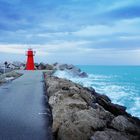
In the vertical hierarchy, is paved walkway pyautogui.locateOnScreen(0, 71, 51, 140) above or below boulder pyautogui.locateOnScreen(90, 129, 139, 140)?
below

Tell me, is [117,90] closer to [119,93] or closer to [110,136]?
[119,93]

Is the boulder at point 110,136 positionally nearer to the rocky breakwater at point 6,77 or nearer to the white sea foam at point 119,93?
the white sea foam at point 119,93

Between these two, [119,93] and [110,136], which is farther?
[119,93]

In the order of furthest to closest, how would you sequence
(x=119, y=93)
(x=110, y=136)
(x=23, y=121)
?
Result: (x=119, y=93), (x=23, y=121), (x=110, y=136)

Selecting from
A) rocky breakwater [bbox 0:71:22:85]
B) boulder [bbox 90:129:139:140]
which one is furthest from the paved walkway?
rocky breakwater [bbox 0:71:22:85]

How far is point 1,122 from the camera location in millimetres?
8219

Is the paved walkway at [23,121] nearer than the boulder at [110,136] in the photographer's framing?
No

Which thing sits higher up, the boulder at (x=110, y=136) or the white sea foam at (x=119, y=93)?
the boulder at (x=110, y=136)

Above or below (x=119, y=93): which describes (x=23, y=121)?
above

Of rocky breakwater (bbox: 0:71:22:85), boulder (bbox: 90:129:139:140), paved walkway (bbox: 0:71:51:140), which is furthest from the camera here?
rocky breakwater (bbox: 0:71:22:85)

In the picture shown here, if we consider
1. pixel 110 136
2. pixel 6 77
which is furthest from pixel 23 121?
pixel 6 77

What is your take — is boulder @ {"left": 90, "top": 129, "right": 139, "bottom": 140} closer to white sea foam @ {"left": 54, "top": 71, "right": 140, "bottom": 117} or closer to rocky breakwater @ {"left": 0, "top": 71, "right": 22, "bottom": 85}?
white sea foam @ {"left": 54, "top": 71, "right": 140, "bottom": 117}

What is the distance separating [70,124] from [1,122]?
2.51 meters

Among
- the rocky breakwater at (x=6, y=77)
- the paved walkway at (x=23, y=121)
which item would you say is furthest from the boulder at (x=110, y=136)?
the rocky breakwater at (x=6, y=77)
